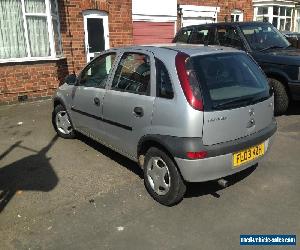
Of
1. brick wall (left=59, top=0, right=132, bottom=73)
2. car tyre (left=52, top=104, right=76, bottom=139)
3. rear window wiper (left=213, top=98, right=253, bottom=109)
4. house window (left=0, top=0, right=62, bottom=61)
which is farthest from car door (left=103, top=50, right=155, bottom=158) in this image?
brick wall (left=59, top=0, right=132, bottom=73)

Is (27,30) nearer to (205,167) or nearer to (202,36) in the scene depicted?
(202,36)

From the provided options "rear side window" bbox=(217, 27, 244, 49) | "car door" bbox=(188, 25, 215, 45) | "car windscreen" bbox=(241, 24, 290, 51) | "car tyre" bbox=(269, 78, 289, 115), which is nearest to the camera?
"car tyre" bbox=(269, 78, 289, 115)

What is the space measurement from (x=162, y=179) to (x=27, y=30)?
7.66 metres

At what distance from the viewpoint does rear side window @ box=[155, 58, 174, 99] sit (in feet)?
11.7

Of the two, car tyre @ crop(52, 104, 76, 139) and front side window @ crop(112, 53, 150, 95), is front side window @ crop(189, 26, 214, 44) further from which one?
front side window @ crop(112, 53, 150, 95)

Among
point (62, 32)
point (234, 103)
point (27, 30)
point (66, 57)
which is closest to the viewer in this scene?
point (234, 103)

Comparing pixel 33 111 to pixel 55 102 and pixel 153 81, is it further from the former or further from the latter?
pixel 153 81

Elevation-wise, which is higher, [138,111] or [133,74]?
[133,74]

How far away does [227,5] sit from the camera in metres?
15.8

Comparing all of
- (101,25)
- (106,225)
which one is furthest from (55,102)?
(101,25)

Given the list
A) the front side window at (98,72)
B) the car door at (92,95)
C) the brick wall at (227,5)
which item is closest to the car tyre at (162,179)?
the car door at (92,95)

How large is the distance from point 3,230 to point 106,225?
3.47ft

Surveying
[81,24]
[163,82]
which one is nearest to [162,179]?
[163,82]

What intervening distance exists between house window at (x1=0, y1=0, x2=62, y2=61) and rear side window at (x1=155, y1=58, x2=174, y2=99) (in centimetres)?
702
